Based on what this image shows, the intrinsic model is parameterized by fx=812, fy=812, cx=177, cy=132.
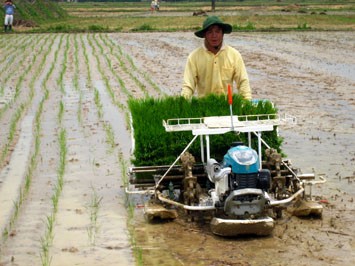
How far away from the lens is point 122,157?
8359mm

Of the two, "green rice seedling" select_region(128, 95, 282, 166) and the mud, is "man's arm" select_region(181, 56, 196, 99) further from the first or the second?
the mud

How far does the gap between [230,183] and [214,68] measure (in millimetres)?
1779

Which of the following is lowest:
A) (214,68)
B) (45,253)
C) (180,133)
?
(45,253)

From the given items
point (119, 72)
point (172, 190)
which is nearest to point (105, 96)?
point (119, 72)

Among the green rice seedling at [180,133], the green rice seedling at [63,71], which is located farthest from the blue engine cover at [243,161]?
the green rice seedling at [63,71]

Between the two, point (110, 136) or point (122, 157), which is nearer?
point (122, 157)

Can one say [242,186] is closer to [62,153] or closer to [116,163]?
[116,163]

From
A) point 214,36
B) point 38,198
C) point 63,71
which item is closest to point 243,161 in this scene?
point 214,36

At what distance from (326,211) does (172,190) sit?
117 cm

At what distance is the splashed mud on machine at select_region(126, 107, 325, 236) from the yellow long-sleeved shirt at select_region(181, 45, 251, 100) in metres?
0.69

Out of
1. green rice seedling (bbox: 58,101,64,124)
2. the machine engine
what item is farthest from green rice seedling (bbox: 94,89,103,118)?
the machine engine

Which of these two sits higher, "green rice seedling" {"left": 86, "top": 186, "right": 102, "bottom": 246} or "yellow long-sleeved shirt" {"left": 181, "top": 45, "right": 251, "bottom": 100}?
"yellow long-sleeved shirt" {"left": 181, "top": 45, "right": 251, "bottom": 100}

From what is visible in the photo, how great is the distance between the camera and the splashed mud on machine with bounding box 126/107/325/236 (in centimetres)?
523

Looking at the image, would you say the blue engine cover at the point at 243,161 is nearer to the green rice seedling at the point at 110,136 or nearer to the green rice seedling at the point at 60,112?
the green rice seedling at the point at 110,136
